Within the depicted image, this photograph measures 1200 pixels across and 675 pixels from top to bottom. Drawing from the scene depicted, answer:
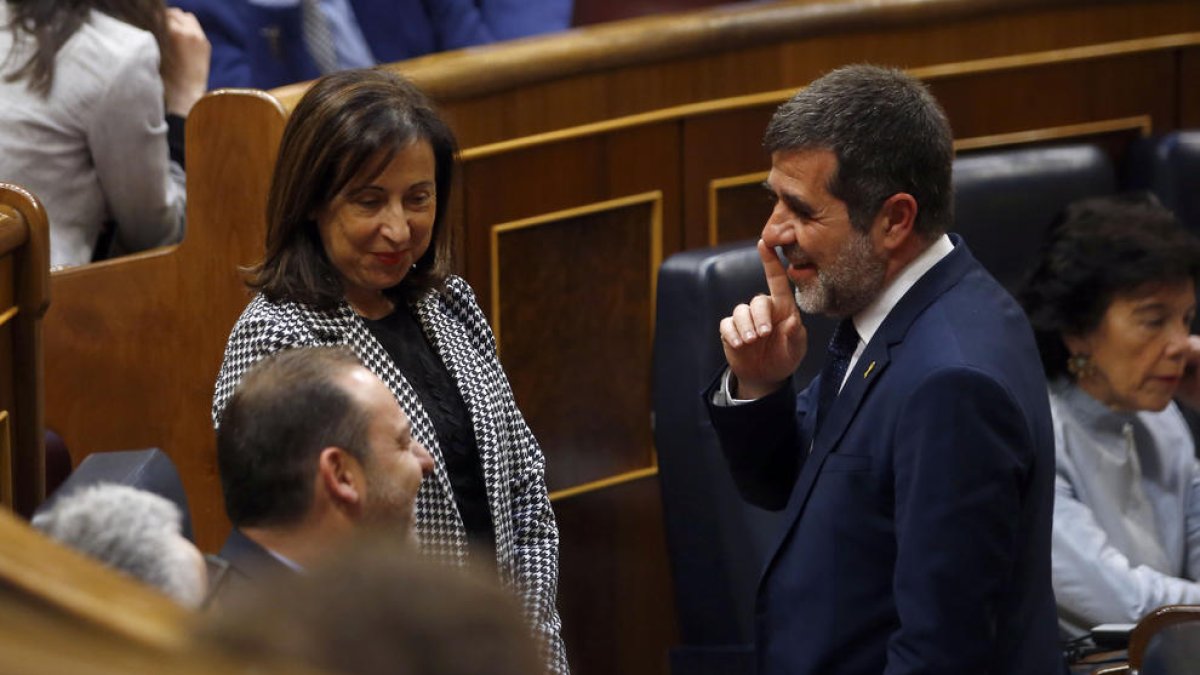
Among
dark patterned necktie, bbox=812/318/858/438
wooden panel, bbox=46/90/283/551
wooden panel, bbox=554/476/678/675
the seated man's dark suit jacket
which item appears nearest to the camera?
the seated man's dark suit jacket

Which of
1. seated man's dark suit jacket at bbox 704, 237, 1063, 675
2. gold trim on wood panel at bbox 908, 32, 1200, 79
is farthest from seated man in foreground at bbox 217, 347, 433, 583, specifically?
gold trim on wood panel at bbox 908, 32, 1200, 79

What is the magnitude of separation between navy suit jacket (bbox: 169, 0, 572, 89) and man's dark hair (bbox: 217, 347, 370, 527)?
137 centimetres

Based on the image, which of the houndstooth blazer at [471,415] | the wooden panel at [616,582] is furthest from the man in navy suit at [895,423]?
the wooden panel at [616,582]

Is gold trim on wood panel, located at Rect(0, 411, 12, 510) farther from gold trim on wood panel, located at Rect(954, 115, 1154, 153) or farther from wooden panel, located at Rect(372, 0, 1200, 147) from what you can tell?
gold trim on wood panel, located at Rect(954, 115, 1154, 153)

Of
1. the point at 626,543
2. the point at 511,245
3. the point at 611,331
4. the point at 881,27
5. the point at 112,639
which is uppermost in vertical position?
the point at 112,639

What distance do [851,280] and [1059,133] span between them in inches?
53.2

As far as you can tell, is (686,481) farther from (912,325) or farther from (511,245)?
(912,325)

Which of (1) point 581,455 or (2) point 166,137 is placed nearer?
(2) point 166,137

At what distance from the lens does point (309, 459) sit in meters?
1.20

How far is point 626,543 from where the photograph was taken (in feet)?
8.31

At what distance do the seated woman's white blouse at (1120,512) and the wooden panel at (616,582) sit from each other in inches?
24.0

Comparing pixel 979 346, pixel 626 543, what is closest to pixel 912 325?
pixel 979 346

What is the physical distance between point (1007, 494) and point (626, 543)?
3.66 feet

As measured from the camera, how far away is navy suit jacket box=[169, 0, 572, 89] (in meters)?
2.54
